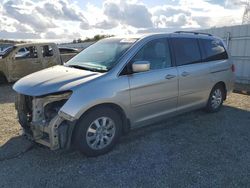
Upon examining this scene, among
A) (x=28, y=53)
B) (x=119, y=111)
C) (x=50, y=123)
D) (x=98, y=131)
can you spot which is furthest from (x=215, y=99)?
(x=28, y=53)

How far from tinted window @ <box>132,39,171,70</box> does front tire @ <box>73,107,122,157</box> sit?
3.37 feet

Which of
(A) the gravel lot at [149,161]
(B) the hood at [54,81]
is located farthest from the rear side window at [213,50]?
(B) the hood at [54,81]

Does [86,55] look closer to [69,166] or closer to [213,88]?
[69,166]

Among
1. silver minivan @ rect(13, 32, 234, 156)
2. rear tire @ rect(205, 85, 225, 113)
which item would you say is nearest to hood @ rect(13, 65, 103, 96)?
silver minivan @ rect(13, 32, 234, 156)

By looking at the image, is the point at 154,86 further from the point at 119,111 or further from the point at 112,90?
the point at 112,90

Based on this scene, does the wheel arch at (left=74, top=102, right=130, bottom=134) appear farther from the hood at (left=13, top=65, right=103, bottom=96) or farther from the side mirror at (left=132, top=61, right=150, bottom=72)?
the side mirror at (left=132, top=61, right=150, bottom=72)

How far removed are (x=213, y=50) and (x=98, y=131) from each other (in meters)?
3.52

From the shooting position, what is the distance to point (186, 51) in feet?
19.1

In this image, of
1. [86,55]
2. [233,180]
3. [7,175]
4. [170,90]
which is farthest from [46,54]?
[233,180]

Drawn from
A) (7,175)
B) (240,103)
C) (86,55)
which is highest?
(86,55)

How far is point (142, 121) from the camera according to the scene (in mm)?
5027

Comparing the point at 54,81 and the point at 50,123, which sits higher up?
the point at 54,81

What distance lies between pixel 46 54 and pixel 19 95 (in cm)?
790

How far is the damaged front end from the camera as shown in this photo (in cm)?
404
